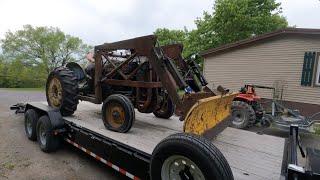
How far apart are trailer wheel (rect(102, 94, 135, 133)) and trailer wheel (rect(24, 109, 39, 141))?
2220mm

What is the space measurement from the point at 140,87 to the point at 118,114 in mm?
752

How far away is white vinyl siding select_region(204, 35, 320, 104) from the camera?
11333 millimetres

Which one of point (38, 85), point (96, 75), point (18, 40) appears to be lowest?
point (38, 85)

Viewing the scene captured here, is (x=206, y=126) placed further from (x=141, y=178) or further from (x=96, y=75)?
(x=96, y=75)

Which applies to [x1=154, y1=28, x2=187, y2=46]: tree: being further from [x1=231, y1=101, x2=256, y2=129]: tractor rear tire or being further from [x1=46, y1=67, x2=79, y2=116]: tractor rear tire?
[x1=46, y1=67, x2=79, y2=116]: tractor rear tire

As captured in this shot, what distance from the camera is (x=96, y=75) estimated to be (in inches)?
234

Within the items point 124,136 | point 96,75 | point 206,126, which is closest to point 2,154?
point 96,75

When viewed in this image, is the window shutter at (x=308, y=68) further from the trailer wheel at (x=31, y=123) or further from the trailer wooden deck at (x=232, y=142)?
the trailer wheel at (x=31, y=123)

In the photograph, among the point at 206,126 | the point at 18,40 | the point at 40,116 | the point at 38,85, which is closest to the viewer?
the point at 206,126

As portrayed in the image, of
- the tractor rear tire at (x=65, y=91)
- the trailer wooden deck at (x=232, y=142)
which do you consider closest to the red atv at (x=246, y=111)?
the trailer wooden deck at (x=232, y=142)

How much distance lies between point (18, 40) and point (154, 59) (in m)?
39.5

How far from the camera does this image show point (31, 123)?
21.1 feet

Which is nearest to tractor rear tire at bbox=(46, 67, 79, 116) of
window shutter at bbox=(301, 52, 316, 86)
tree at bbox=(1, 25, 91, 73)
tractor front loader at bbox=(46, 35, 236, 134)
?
tractor front loader at bbox=(46, 35, 236, 134)

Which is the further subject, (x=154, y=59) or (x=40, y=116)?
(x=40, y=116)
